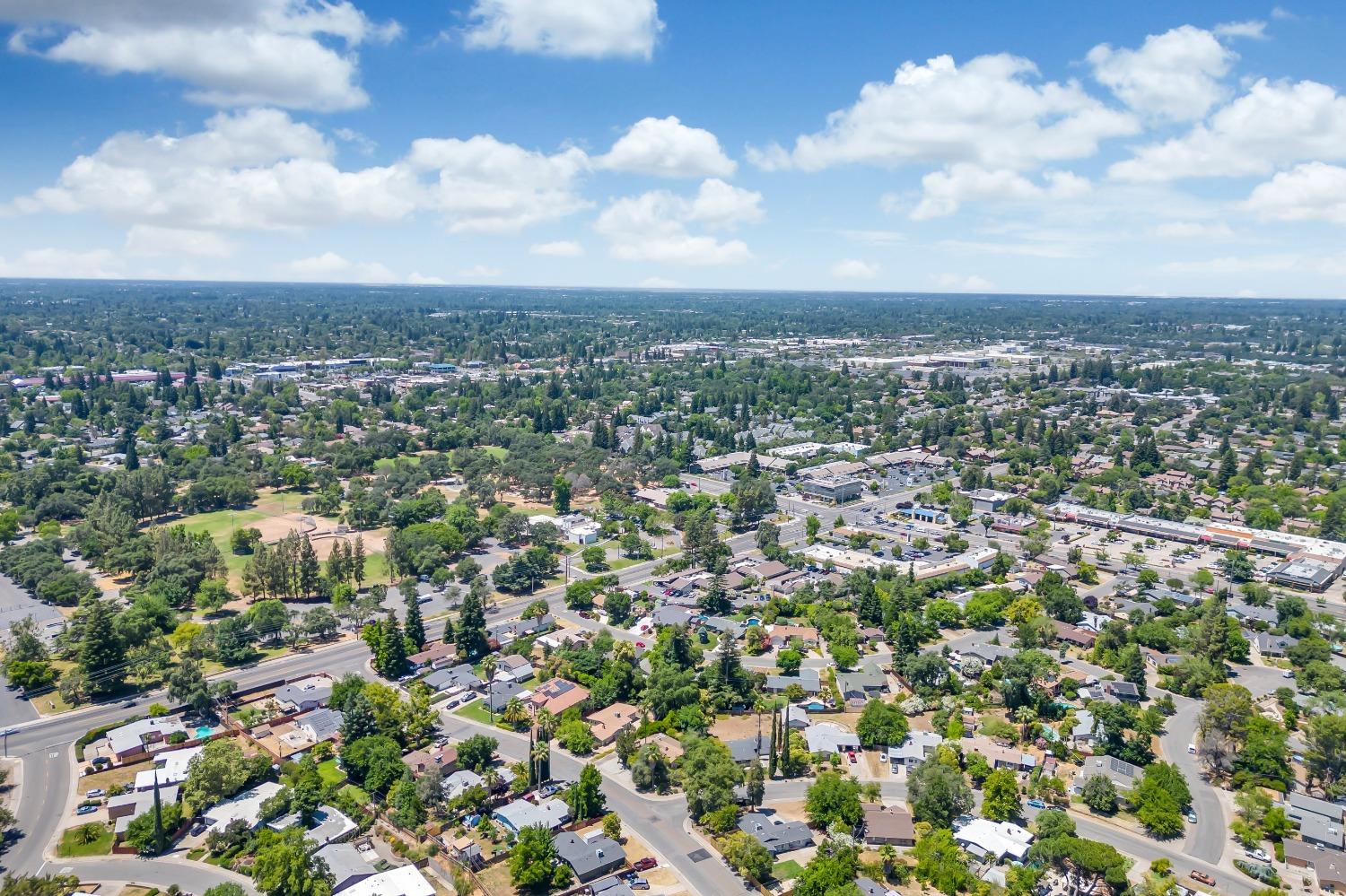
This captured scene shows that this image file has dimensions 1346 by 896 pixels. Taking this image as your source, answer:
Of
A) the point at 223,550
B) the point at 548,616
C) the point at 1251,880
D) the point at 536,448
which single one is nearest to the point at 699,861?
the point at 1251,880

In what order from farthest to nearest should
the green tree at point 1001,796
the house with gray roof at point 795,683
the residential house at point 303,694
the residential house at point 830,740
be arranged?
the house with gray roof at point 795,683 → the residential house at point 303,694 → the residential house at point 830,740 → the green tree at point 1001,796

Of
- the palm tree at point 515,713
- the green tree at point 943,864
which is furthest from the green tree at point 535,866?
the green tree at point 943,864

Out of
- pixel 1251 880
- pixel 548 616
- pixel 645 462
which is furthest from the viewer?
pixel 645 462

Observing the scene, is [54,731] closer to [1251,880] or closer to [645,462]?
[1251,880]

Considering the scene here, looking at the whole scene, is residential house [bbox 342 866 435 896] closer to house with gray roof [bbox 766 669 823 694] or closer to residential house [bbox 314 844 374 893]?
residential house [bbox 314 844 374 893]

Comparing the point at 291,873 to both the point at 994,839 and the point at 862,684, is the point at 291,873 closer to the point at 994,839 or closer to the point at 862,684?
the point at 994,839

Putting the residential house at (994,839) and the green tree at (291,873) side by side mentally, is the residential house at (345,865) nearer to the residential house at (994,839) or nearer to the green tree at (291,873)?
the green tree at (291,873)

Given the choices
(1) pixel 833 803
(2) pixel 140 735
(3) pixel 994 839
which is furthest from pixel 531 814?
A: (2) pixel 140 735

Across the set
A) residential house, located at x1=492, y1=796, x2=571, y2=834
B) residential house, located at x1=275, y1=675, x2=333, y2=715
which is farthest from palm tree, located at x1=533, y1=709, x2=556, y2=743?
residential house, located at x1=275, y1=675, x2=333, y2=715
